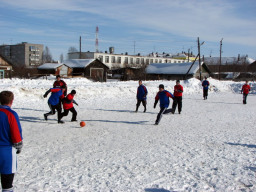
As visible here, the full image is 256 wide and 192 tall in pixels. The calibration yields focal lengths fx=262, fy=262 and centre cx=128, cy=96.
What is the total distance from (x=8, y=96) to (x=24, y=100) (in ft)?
42.7

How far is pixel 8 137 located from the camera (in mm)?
3555

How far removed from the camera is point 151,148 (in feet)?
21.7

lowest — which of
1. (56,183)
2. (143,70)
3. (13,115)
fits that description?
(56,183)

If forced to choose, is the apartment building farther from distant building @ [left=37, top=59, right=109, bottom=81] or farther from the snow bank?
the snow bank

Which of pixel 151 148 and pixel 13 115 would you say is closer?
pixel 13 115

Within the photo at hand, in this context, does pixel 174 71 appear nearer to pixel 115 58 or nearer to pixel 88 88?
pixel 88 88

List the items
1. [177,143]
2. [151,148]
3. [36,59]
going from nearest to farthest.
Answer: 1. [151,148]
2. [177,143]
3. [36,59]

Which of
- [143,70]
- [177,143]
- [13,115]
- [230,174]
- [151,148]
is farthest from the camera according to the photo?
[143,70]

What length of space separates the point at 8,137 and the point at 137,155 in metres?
3.20

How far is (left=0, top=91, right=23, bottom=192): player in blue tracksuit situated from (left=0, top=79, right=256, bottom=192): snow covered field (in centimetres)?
87

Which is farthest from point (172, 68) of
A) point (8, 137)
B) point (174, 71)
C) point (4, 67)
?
point (8, 137)

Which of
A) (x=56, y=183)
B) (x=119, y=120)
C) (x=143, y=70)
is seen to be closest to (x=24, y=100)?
(x=119, y=120)

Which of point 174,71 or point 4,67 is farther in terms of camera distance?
point 174,71

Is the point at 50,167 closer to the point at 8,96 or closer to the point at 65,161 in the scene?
the point at 65,161
